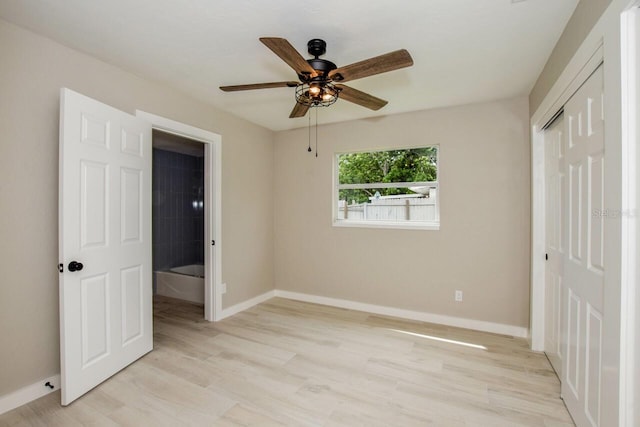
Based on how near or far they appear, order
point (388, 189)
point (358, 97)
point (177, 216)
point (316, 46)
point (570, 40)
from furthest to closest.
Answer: point (177, 216), point (388, 189), point (358, 97), point (316, 46), point (570, 40)

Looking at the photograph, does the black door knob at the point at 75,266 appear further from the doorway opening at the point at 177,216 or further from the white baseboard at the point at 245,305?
the doorway opening at the point at 177,216

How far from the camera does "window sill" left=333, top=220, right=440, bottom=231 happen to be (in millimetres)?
3418

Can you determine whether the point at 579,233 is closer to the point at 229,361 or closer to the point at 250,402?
the point at 250,402

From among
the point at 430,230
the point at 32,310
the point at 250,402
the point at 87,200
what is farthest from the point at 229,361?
the point at 430,230

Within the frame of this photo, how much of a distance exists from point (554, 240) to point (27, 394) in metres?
3.98

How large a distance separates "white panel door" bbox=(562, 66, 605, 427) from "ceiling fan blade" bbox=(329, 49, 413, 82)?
95 cm

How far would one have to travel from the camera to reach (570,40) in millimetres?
1764

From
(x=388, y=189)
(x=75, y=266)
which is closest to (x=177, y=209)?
(x=75, y=266)

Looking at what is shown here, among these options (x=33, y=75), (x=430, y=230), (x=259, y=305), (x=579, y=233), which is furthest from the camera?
(x=259, y=305)

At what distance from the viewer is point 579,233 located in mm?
1696

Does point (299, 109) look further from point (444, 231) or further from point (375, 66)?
point (444, 231)

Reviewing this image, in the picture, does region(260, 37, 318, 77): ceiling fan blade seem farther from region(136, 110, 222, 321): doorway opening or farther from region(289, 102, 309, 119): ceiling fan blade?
region(136, 110, 222, 321): doorway opening

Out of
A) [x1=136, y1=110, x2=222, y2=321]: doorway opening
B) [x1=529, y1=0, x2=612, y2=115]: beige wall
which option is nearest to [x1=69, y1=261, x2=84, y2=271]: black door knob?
[x1=136, y1=110, x2=222, y2=321]: doorway opening

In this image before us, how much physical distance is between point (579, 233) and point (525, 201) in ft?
4.67
